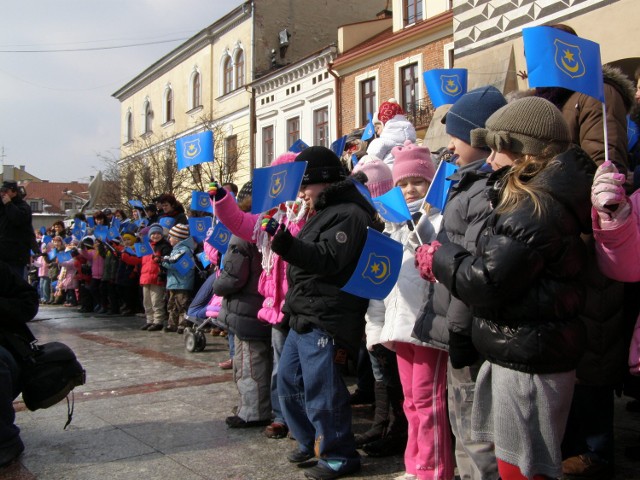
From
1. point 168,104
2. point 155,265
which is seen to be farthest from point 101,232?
point 168,104

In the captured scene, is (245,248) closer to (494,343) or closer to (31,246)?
(494,343)

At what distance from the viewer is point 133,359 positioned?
7.66 m

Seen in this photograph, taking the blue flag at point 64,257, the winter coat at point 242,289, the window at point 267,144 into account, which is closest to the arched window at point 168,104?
the window at point 267,144

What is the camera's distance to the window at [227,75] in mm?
30875

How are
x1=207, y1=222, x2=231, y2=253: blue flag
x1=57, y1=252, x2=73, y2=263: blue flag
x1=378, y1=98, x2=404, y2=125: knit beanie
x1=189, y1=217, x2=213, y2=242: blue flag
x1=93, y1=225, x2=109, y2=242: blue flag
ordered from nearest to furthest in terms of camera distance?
x1=207, y1=222, x2=231, y2=253: blue flag
x1=378, y1=98, x2=404, y2=125: knit beanie
x1=189, y1=217, x2=213, y2=242: blue flag
x1=93, y1=225, x2=109, y2=242: blue flag
x1=57, y1=252, x2=73, y2=263: blue flag

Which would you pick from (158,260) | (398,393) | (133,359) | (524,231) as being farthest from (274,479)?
(158,260)

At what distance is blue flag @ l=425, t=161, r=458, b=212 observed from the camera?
3.46m

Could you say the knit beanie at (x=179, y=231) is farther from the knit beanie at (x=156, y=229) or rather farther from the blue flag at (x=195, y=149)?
the blue flag at (x=195, y=149)

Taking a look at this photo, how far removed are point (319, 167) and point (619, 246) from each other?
74.9 inches

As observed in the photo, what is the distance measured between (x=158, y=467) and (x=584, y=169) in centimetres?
297

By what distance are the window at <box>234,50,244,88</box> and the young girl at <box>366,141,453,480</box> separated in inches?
1077

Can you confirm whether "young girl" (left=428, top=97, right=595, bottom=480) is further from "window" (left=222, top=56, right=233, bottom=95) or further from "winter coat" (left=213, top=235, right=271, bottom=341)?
"window" (left=222, top=56, right=233, bottom=95)

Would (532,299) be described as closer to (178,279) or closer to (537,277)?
(537,277)

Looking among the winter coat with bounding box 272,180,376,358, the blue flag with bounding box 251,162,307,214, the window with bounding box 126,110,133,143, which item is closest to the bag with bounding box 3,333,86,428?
the winter coat with bounding box 272,180,376,358
